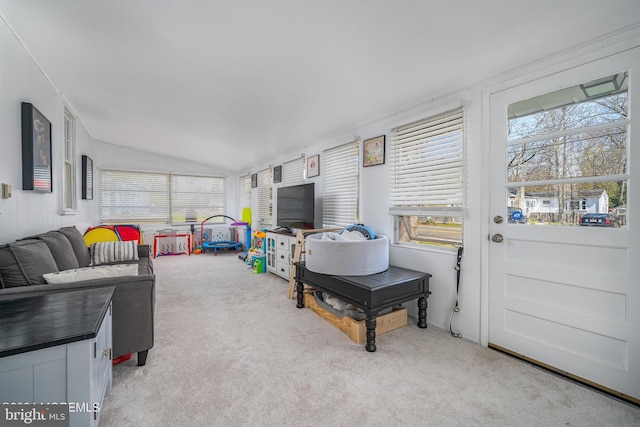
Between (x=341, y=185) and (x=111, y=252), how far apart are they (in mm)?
2971

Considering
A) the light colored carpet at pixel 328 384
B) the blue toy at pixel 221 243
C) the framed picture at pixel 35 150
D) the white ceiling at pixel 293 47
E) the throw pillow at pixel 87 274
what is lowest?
the light colored carpet at pixel 328 384

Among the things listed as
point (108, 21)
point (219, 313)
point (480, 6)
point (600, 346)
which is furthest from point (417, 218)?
point (108, 21)

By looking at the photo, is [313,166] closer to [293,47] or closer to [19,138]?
[293,47]

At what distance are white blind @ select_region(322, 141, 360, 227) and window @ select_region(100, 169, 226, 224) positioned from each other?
14.7 ft

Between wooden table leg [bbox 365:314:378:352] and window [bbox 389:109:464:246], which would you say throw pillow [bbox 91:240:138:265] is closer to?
wooden table leg [bbox 365:314:378:352]

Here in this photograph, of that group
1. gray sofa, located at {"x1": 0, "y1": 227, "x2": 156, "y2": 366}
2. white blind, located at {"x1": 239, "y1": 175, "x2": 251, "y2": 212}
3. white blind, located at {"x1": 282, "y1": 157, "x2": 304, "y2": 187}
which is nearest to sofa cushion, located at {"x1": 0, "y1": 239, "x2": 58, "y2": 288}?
gray sofa, located at {"x1": 0, "y1": 227, "x2": 156, "y2": 366}

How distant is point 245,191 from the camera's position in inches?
284

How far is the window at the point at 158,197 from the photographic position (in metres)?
6.27

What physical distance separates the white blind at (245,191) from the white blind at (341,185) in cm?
340

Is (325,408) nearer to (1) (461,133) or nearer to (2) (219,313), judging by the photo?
(2) (219,313)

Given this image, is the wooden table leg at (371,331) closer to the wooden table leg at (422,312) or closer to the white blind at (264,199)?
the wooden table leg at (422,312)

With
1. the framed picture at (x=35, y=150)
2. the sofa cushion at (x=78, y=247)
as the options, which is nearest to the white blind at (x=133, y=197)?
the sofa cushion at (x=78, y=247)

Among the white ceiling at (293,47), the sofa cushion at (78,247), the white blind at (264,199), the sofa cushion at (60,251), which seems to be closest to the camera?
the white ceiling at (293,47)

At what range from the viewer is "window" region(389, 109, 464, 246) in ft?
8.02
